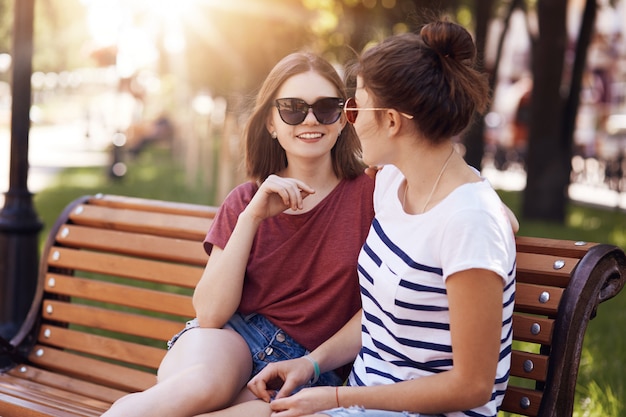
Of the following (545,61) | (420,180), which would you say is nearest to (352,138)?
(420,180)

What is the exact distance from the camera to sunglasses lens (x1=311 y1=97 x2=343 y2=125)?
10.2 feet

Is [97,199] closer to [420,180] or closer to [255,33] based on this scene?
[420,180]

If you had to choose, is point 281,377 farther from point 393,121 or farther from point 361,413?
point 393,121

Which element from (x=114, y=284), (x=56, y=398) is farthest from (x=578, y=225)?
(x=56, y=398)

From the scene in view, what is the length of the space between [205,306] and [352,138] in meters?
0.82

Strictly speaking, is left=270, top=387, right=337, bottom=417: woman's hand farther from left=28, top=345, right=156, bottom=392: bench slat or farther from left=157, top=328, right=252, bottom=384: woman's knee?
left=28, top=345, right=156, bottom=392: bench slat

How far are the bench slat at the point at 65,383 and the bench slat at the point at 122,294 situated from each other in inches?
14.4

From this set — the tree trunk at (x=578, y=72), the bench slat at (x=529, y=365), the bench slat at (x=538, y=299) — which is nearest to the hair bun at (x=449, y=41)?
the bench slat at (x=538, y=299)

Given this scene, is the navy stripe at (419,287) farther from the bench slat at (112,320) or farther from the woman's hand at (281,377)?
the bench slat at (112,320)

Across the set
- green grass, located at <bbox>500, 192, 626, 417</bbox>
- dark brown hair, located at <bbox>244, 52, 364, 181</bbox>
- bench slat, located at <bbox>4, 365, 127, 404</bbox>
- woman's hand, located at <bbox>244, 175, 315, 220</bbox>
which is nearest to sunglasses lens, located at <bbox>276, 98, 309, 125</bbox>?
dark brown hair, located at <bbox>244, 52, 364, 181</bbox>

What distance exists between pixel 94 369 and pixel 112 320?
22 cm

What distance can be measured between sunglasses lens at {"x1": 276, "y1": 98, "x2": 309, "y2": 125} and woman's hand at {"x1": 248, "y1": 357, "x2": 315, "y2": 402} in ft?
2.70

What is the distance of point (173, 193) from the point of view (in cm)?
1477

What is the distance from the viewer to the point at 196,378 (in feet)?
8.89
